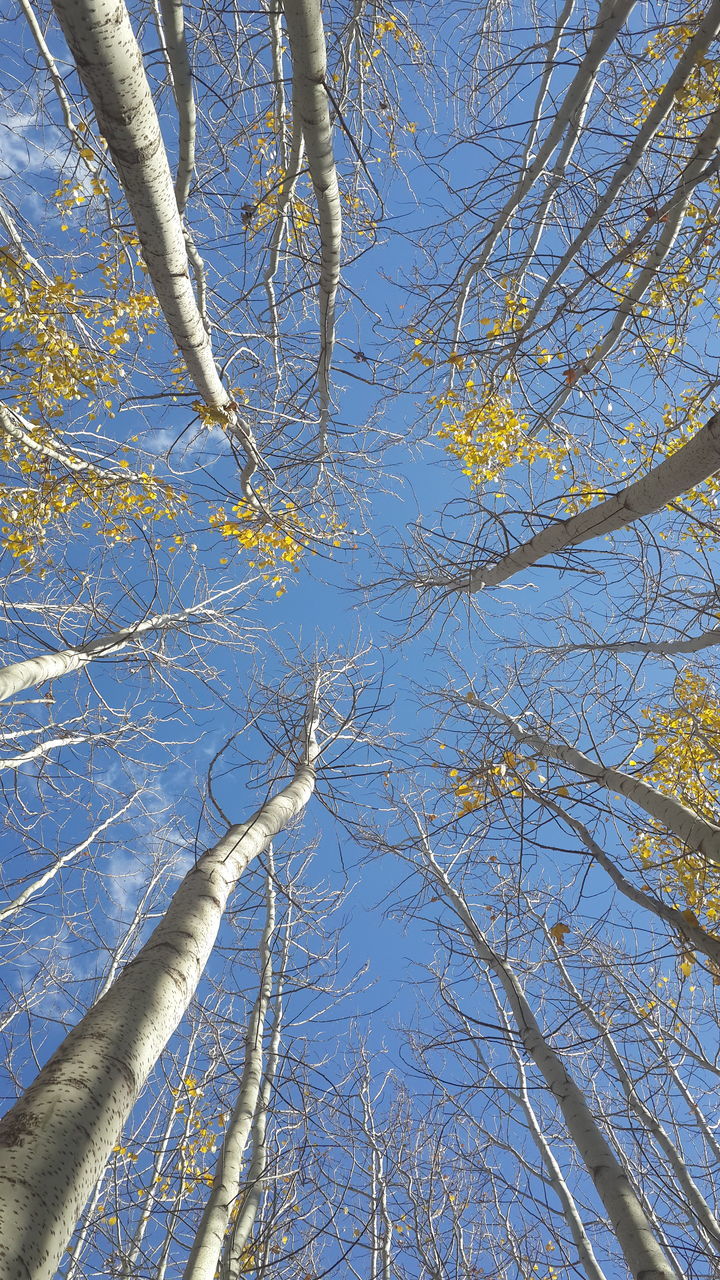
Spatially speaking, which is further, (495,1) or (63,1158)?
(495,1)

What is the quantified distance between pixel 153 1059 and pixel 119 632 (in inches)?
163

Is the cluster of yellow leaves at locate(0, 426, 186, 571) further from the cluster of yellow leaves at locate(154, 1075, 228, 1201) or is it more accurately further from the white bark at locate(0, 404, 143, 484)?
the cluster of yellow leaves at locate(154, 1075, 228, 1201)

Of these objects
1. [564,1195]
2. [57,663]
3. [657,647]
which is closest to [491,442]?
[657,647]

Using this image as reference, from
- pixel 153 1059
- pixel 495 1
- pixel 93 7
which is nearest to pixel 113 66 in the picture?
pixel 93 7

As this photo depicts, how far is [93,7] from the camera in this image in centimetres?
137

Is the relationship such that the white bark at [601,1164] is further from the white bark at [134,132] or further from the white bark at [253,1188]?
the white bark at [134,132]

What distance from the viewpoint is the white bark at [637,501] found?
71.3 inches

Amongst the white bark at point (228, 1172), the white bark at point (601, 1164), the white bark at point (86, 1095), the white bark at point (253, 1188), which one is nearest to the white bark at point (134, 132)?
the white bark at point (86, 1095)

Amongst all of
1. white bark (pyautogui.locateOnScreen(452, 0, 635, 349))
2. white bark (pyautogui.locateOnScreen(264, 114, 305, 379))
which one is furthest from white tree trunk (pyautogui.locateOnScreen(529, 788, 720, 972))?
white bark (pyautogui.locateOnScreen(264, 114, 305, 379))

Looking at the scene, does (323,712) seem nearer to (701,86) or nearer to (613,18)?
(613,18)

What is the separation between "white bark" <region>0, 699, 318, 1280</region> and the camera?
101cm

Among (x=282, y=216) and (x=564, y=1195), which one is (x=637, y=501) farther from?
(x=564, y=1195)

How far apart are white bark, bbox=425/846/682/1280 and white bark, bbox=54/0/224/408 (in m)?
3.49

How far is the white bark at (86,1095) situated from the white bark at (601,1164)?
77.6 inches
